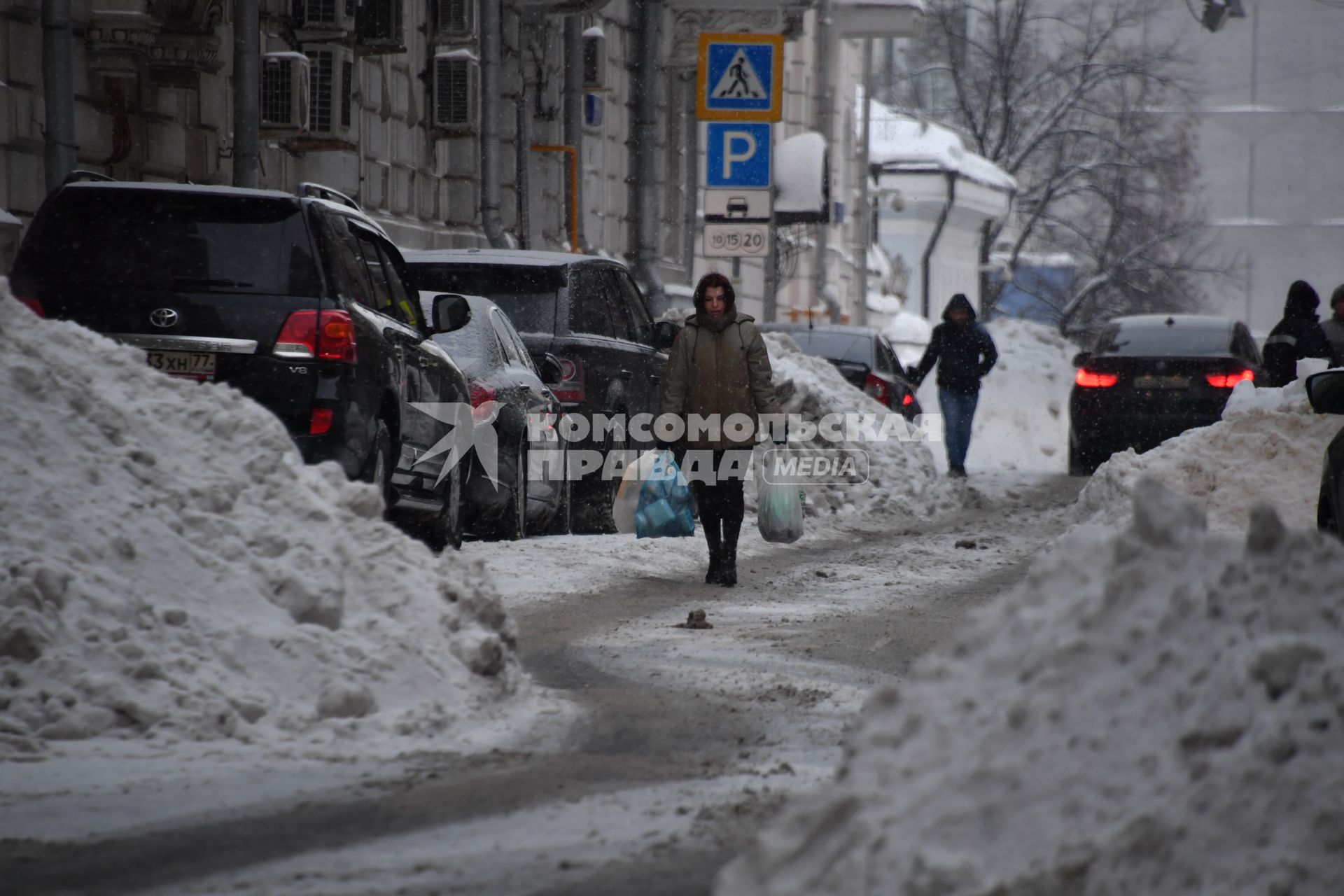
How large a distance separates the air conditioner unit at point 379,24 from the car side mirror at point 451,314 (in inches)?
309

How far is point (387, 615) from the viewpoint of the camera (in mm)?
6082

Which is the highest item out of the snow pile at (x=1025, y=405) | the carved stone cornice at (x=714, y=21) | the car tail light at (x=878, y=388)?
the carved stone cornice at (x=714, y=21)

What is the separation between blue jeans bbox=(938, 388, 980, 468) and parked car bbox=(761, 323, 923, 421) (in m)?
0.73

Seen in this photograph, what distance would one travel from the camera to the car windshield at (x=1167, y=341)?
18.9 metres

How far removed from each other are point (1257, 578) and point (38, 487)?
11.9 ft

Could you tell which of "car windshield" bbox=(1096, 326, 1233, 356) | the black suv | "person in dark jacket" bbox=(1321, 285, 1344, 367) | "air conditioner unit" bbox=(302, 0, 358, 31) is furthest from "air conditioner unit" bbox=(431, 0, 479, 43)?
the black suv

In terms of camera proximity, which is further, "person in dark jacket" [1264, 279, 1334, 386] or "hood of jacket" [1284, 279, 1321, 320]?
"hood of jacket" [1284, 279, 1321, 320]

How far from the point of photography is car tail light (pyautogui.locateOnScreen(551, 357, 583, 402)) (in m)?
12.1

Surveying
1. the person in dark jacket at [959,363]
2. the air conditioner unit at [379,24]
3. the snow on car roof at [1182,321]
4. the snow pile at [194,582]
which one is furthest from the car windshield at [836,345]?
the snow pile at [194,582]

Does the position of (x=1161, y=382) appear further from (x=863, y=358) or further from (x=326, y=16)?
(x=326, y=16)

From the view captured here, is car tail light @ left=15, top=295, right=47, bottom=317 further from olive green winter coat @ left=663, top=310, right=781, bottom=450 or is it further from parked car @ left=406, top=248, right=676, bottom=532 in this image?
parked car @ left=406, top=248, right=676, bottom=532

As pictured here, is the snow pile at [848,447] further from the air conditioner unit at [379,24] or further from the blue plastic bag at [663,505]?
the blue plastic bag at [663,505]

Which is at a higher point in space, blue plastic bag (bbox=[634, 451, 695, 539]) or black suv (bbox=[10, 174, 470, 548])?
black suv (bbox=[10, 174, 470, 548])

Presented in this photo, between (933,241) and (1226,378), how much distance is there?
3615 centimetres
